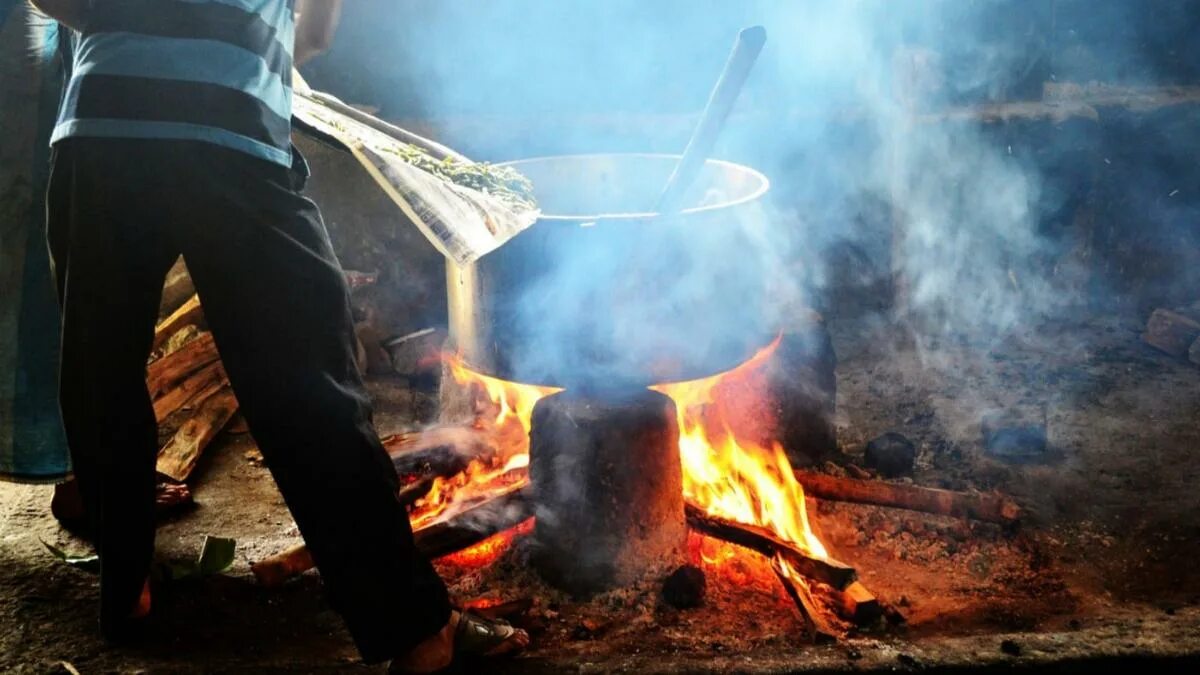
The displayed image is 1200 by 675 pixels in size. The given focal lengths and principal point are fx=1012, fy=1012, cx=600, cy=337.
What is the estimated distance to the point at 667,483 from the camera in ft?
12.6

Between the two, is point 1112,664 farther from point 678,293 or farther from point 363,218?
point 363,218

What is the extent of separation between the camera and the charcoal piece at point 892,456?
4.62 metres

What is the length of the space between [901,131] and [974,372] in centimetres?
153

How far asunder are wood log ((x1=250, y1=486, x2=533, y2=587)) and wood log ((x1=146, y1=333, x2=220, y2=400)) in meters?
1.61

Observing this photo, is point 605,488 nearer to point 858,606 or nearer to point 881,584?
point 858,606

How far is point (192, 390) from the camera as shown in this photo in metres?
5.32

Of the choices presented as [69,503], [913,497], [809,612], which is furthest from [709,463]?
[69,503]

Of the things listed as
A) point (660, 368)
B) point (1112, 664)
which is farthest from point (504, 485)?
point (1112, 664)

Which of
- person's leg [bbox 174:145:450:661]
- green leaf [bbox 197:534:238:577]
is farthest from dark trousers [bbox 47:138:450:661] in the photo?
green leaf [bbox 197:534:238:577]

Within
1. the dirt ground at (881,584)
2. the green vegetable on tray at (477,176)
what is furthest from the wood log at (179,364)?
the green vegetable on tray at (477,176)

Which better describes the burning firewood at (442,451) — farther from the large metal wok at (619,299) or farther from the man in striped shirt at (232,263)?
the man in striped shirt at (232,263)

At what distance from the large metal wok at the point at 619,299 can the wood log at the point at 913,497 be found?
86cm

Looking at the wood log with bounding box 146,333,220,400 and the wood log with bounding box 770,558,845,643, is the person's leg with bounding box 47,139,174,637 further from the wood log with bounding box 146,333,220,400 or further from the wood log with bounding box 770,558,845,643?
the wood log with bounding box 770,558,845,643

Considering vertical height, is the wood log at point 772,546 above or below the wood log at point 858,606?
above
